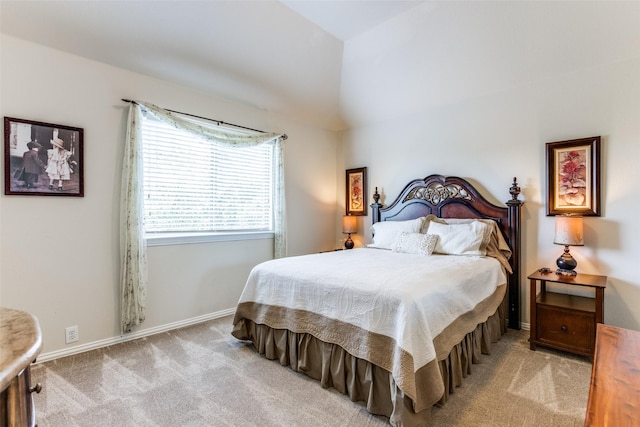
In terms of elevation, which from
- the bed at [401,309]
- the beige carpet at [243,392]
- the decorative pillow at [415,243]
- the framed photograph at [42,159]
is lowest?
the beige carpet at [243,392]

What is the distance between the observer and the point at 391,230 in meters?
3.79

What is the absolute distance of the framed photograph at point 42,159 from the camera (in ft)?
7.97

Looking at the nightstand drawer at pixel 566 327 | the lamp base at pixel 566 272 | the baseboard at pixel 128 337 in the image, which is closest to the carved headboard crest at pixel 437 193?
the lamp base at pixel 566 272

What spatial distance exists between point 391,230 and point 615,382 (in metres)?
2.75

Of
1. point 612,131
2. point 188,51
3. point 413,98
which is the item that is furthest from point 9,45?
point 612,131

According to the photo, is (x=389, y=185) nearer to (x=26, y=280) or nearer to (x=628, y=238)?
(x=628, y=238)

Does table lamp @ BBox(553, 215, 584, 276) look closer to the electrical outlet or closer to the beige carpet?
the beige carpet

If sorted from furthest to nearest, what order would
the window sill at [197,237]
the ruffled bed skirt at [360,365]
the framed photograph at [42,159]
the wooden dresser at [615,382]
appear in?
1. the window sill at [197,237]
2. the framed photograph at [42,159]
3. the ruffled bed skirt at [360,365]
4. the wooden dresser at [615,382]

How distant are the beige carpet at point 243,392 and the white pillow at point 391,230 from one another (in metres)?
1.41

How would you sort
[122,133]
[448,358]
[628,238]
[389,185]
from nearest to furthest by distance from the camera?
1. [448,358]
2. [628,238]
3. [122,133]
4. [389,185]

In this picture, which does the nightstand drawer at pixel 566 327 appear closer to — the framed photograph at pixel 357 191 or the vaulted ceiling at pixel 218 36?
the framed photograph at pixel 357 191

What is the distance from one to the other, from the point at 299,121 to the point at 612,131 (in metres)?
3.42

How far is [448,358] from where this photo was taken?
205 centimetres

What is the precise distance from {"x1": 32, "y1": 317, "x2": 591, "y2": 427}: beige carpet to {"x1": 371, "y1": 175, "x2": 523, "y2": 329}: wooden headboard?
775 mm
